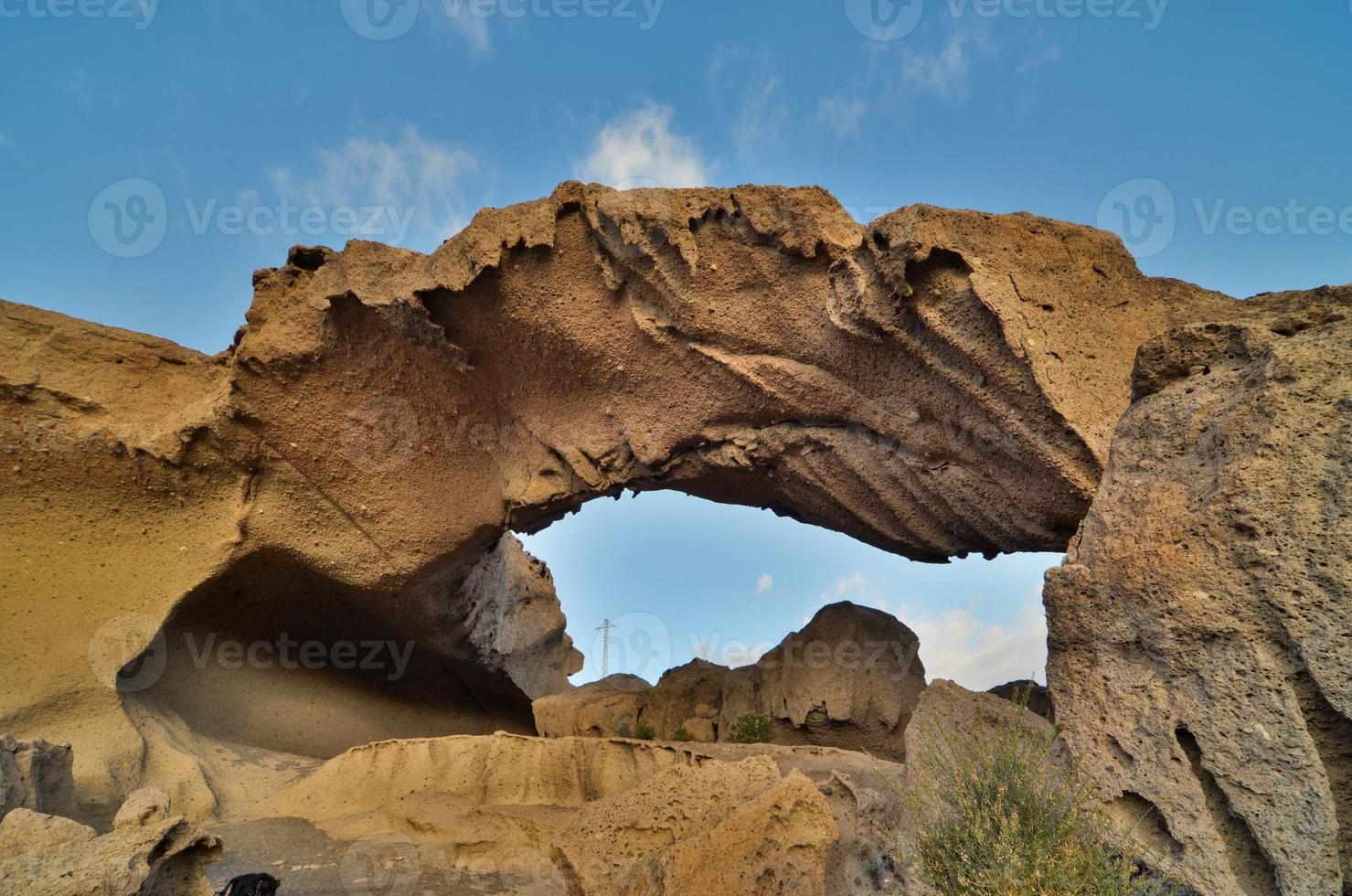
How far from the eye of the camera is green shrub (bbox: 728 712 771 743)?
24.2 ft

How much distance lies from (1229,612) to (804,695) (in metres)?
4.95

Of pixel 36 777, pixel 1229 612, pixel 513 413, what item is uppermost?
pixel 513 413

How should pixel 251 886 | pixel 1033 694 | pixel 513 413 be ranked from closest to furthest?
pixel 251 886, pixel 1033 694, pixel 513 413

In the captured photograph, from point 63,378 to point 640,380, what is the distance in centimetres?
460

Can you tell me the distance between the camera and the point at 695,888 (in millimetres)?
3139

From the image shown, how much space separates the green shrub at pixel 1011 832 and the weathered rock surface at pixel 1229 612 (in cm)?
17

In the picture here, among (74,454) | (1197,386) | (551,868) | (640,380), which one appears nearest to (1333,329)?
(1197,386)

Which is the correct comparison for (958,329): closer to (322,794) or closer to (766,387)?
(766,387)

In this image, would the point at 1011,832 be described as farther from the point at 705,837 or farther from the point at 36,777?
the point at 36,777

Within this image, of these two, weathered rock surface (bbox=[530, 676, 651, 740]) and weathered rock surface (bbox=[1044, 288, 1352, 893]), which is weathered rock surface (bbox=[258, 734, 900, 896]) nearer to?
weathered rock surface (bbox=[1044, 288, 1352, 893])

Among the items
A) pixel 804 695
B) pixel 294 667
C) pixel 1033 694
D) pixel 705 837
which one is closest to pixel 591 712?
pixel 804 695

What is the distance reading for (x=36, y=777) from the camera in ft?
14.6


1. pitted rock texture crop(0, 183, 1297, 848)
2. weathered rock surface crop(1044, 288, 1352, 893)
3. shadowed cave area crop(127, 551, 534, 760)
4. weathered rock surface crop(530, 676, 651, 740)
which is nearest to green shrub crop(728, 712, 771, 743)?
weathered rock surface crop(530, 676, 651, 740)

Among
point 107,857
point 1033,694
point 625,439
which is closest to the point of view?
point 107,857
